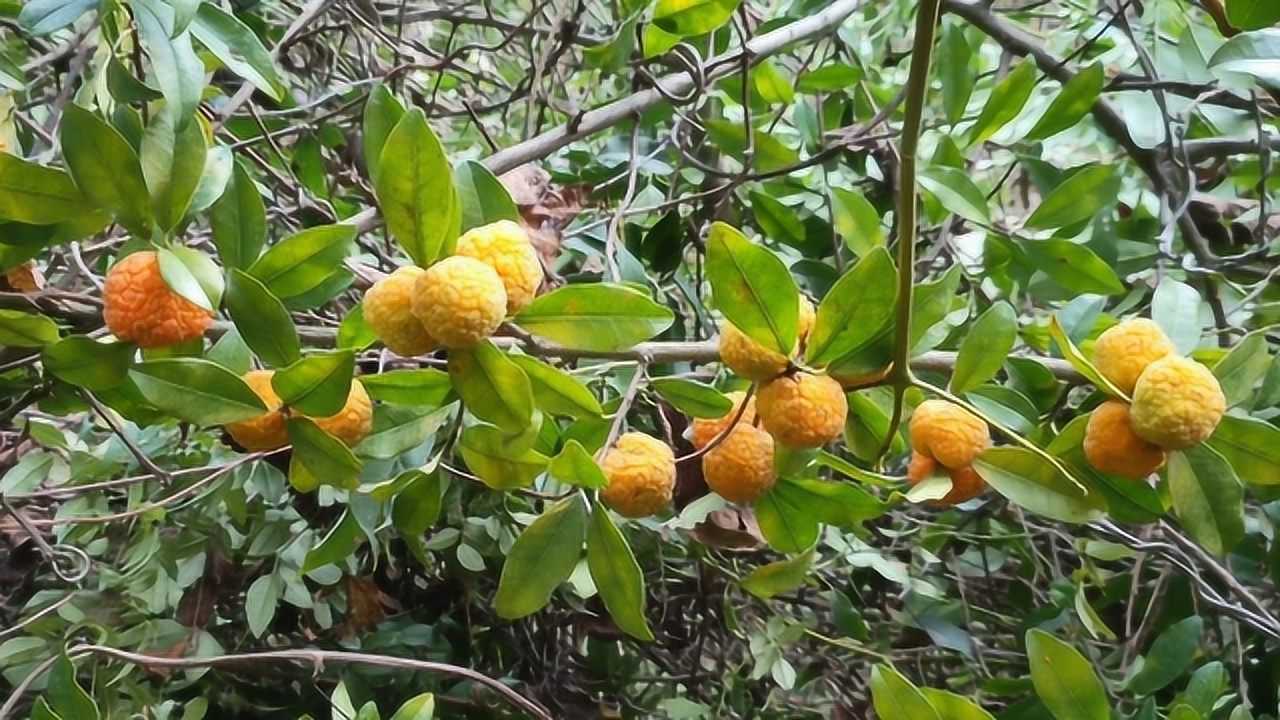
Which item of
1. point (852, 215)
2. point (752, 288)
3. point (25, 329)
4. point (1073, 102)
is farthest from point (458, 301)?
point (1073, 102)

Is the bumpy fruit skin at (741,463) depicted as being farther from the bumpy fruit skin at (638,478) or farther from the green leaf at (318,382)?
the green leaf at (318,382)

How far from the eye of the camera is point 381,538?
3.07ft

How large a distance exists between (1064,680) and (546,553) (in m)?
0.36

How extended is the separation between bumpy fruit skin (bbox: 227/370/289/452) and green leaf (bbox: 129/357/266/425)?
2 centimetres

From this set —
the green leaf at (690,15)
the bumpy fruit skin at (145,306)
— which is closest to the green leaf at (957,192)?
the green leaf at (690,15)

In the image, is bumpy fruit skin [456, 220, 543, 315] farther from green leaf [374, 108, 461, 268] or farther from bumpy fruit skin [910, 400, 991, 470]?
bumpy fruit skin [910, 400, 991, 470]

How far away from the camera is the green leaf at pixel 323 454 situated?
0.49 metres

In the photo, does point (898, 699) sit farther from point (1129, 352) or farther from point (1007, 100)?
point (1007, 100)

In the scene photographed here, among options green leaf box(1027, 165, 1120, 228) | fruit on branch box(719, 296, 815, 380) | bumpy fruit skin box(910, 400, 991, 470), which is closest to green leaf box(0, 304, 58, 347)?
fruit on branch box(719, 296, 815, 380)

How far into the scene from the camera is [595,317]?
19.6 inches

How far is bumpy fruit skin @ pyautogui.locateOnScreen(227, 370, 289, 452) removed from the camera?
1.67ft

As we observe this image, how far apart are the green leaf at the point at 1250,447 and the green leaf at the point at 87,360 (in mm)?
570

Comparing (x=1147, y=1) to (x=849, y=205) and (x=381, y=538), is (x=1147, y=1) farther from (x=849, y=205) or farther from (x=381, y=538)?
(x=381, y=538)

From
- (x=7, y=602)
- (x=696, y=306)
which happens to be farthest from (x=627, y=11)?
A: (x=7, y=602)
